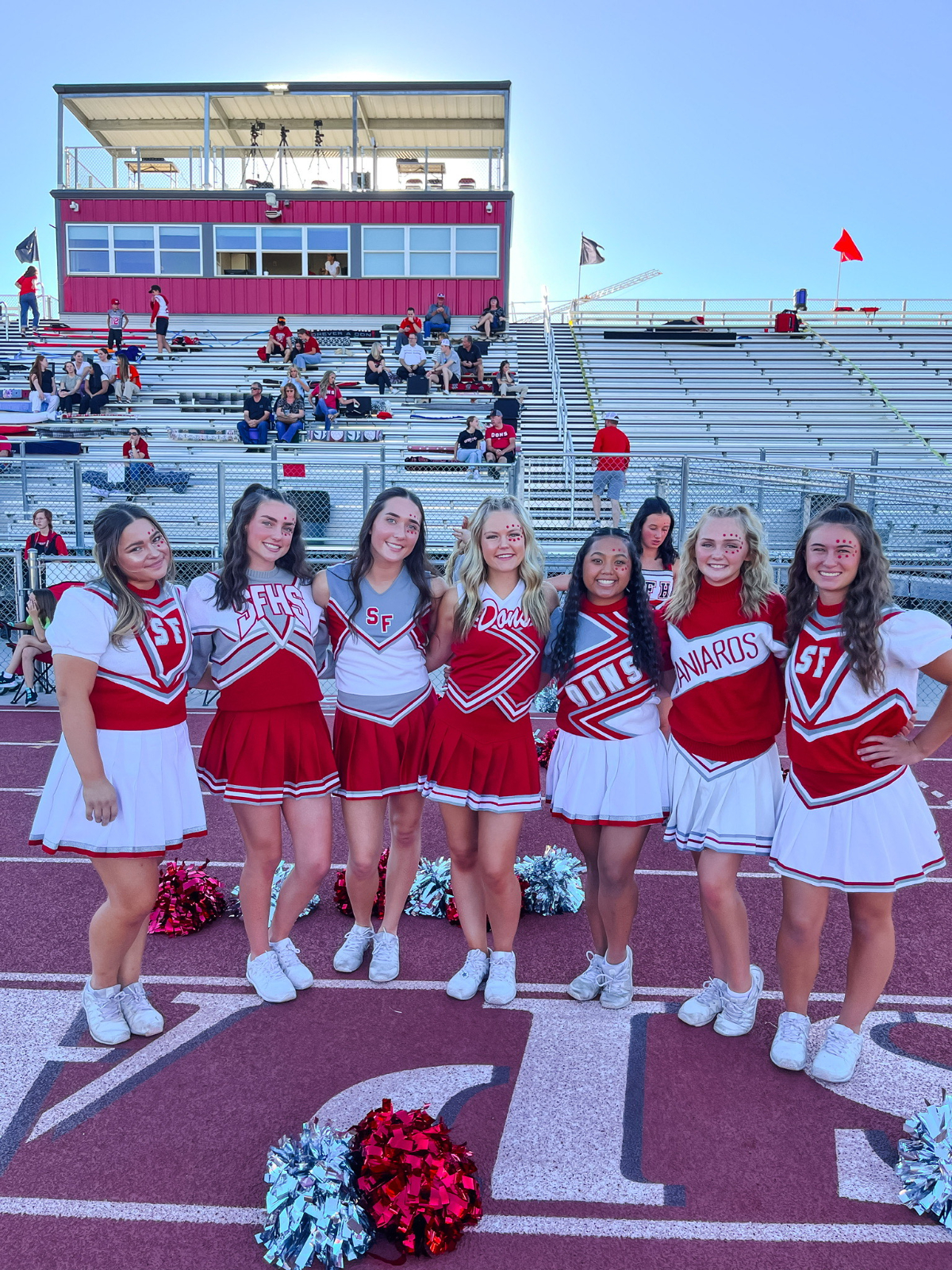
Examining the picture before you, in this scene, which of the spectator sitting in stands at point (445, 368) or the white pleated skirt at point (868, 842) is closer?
the white pleated skirt at point (868, 842)

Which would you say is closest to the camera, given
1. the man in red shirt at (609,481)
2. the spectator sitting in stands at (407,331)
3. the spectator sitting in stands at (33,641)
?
the spectator sitting in stands at (33,641)

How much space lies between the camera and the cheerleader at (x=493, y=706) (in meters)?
3.24

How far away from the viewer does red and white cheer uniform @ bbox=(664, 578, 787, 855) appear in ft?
9.91

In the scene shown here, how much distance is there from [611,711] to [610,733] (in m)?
0.07

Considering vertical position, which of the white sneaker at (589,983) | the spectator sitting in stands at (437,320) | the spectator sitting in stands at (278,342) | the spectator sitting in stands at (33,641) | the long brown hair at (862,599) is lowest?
the white sneaker at (589,983)

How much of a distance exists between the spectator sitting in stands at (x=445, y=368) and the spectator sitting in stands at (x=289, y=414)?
10.9 ft

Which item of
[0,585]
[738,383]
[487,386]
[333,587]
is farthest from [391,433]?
[333,587]

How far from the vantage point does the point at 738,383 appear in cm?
1909

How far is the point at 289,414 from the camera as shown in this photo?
13578mm

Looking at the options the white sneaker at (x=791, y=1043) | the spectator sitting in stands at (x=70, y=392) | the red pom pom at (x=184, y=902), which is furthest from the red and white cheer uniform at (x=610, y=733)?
the spectator sitting in stands at (x=70, y=392)

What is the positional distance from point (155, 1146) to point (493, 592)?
1.91 meters

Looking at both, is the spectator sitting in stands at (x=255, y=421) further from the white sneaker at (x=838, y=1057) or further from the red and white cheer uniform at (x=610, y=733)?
the white sneaker at (x=838, y=1057)

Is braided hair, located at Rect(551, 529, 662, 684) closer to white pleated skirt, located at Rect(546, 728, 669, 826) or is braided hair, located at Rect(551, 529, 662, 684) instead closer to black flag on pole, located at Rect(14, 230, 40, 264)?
white pleated skirt, located at Rect(546, 728, 669, 826)

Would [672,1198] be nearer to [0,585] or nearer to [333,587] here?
[333,587]
